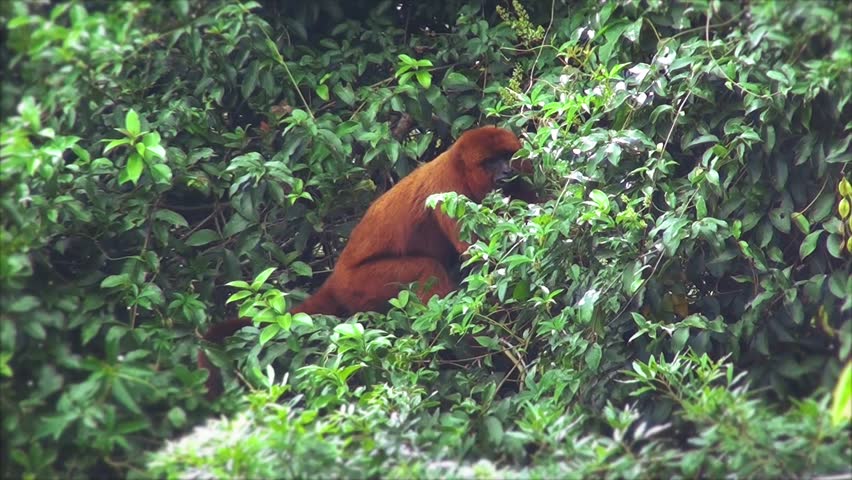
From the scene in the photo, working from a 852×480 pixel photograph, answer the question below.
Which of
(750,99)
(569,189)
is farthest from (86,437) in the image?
(750,99)

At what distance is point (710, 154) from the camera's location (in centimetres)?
462

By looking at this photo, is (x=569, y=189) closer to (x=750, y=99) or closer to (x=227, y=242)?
(x=750, y=99)

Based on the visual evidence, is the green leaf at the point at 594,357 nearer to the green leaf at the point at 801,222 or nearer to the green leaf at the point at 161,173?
the green leaf at the point at 801,222

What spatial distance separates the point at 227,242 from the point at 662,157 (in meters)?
2.25

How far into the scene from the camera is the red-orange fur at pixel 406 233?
577 centimetres

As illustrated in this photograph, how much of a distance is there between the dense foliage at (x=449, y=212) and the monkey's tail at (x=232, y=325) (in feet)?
0.32

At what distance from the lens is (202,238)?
5.39 m

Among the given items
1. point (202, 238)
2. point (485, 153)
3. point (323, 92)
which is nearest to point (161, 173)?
point (202, 238)

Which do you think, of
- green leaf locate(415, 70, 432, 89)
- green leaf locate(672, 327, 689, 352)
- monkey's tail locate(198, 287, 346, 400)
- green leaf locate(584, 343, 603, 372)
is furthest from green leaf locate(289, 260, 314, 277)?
green leaf locate(672, 327, 689, 352)

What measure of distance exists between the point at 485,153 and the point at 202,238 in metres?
1.59

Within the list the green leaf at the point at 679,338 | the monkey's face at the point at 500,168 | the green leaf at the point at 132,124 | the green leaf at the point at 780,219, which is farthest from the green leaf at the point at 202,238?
the green leaf at the point at 780,219

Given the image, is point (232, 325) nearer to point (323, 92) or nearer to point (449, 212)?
point (449, 212)

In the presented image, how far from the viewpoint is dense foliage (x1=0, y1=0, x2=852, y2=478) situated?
A: 11.1 feet

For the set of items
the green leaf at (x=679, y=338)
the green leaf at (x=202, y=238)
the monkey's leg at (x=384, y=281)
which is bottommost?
the monkey's leg at (x=384, y=281)
